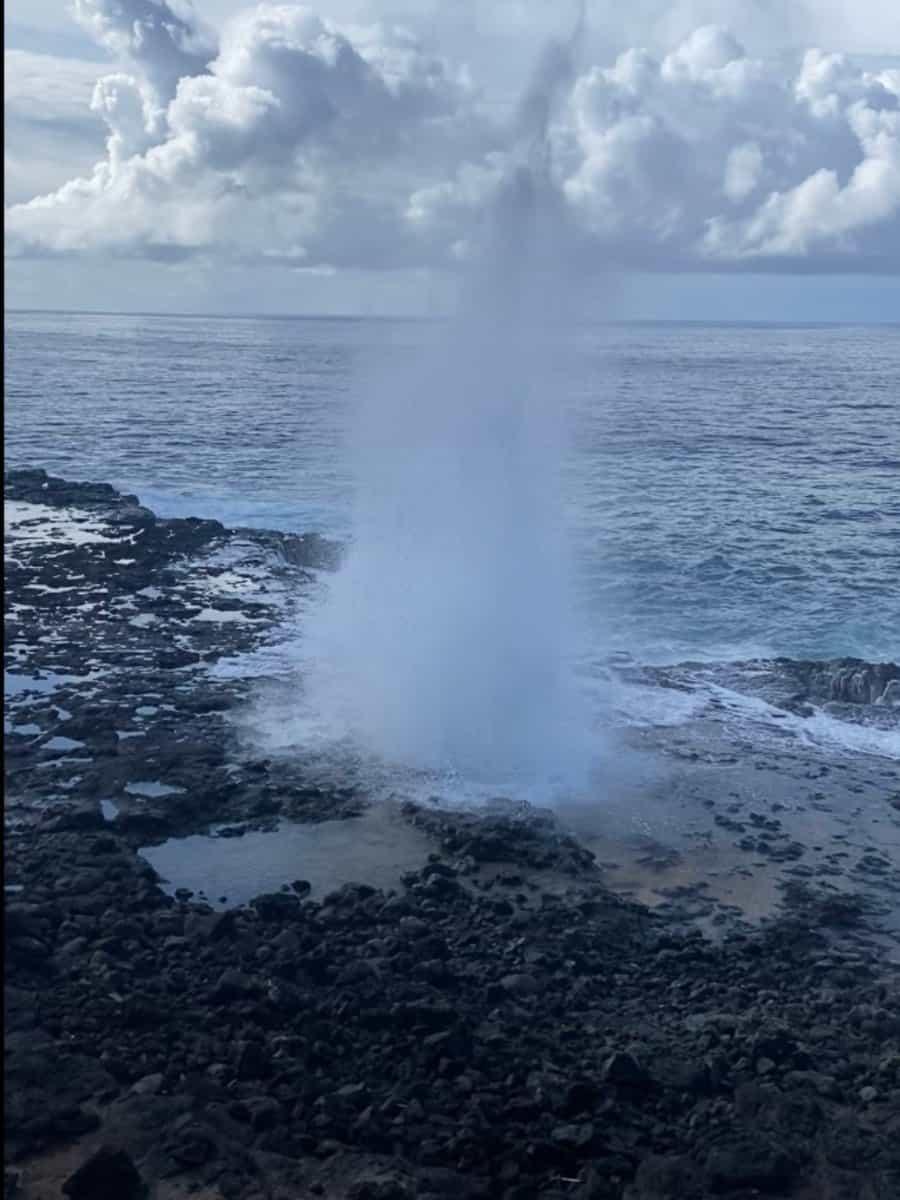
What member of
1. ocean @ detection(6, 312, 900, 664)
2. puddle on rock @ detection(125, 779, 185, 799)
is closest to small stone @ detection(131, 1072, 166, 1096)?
puddle on rock @ detection(125, 779, 185, 799)

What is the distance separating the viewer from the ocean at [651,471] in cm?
3312

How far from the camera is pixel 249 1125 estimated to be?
1166cm

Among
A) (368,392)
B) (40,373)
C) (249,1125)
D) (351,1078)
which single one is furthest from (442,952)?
(40,373)

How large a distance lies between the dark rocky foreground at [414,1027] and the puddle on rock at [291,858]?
392mm

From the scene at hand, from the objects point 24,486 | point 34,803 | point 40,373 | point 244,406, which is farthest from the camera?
point 40,373

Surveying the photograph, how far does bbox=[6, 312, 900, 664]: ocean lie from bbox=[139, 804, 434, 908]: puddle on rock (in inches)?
470

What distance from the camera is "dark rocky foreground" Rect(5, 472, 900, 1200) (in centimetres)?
1132

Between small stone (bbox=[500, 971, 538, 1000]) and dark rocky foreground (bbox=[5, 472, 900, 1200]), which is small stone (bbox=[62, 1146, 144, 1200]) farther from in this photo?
small stone (bbox=[500, 971, 538, 1000])

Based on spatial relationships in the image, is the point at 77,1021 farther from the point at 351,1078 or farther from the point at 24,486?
the point at 24,486

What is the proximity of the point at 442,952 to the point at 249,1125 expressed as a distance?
12.2 feet

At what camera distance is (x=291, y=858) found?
1766 cm

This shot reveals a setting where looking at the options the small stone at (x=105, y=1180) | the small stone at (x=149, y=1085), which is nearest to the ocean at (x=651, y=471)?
the small stone at (x=149, y=1085)

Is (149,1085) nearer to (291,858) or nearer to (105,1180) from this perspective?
A: (105,1180)

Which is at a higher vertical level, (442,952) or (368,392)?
(368,392)
